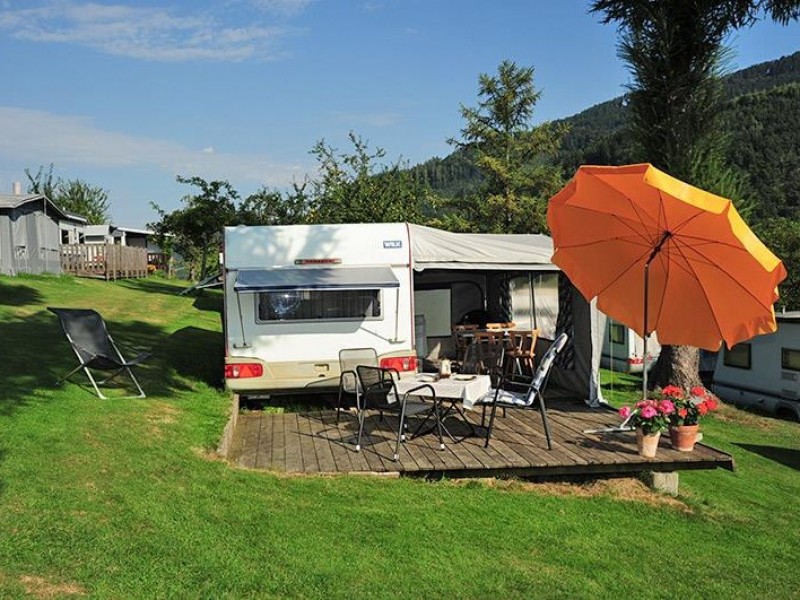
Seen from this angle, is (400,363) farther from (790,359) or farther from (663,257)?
(790,359)

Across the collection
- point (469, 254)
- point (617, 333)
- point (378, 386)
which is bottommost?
point (617, 333)

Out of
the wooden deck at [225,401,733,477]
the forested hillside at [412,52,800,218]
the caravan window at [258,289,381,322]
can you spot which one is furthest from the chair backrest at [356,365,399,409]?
the forested hillside at [412,52,800,218]

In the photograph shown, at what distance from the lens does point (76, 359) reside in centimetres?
870

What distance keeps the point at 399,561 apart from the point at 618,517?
218 centimetres

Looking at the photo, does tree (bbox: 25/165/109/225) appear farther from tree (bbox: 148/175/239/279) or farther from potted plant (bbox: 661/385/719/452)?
potted plant (bbox: 661/385/719/452)

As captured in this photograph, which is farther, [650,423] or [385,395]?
[385,395]

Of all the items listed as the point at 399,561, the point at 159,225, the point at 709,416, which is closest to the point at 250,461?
the point at 399,561

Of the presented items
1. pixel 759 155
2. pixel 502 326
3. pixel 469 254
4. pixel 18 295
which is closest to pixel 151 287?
pixel 18 295

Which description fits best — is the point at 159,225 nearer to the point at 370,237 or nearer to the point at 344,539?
the point at 370,237

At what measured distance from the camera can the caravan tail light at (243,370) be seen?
7.91 m

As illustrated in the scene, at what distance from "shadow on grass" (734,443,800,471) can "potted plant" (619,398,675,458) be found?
4.31 m

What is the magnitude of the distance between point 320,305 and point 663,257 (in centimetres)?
397

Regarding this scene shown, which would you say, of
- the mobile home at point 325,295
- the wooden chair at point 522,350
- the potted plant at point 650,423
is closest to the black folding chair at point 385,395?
the mobile home at point 325,295

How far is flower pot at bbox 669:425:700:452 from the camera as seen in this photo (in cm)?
636
